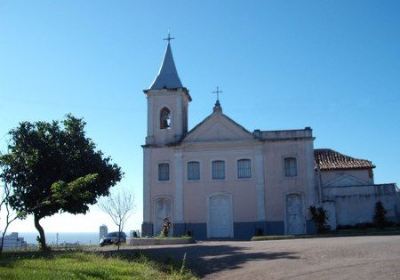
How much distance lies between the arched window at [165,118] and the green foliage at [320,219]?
12.0 metres

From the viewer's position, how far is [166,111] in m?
37.3

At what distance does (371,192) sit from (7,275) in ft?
88.3

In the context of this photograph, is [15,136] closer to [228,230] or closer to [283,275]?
[228,230]

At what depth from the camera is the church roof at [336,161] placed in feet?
118

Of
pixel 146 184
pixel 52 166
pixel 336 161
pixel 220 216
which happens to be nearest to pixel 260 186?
pixel 220 216

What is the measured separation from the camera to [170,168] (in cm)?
3578

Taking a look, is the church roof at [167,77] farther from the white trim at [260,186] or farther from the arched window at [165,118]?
the white trim at [260,186]

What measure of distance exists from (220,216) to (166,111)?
8.59 meters

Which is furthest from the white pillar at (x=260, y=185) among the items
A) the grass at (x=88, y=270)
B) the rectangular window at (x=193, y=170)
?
the grass at (x=88, y=270)

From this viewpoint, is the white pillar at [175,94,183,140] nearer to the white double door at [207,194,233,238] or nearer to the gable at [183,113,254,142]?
the gable at [183,113,254,142]

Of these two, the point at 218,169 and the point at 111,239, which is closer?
the point at 218,169

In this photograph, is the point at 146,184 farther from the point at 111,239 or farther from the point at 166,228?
the point at 166,228

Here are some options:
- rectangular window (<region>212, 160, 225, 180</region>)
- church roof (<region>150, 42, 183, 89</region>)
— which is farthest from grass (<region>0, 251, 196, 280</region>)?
church roof (<region>150, 42, 183, 89</region>)

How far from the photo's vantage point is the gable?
35.6 meters
